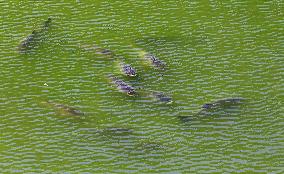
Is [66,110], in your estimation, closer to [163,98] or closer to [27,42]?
[163,98]

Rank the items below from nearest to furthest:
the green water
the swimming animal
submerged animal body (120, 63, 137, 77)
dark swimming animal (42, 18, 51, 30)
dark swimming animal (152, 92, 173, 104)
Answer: the green water < dark swimming animal (152, 92, 173, 104) < submerged animal body (120, 63, 137, 77) < the swimming animal < dark swimming animal (42, 18, 51, 30)

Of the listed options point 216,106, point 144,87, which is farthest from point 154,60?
point 216,106

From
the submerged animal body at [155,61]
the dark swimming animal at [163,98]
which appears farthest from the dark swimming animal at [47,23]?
the dark swimming animal at [163,98]

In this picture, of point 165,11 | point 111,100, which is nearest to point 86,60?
point 111,100

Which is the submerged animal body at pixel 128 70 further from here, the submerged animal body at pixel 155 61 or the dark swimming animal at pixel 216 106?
the dark swimming animal at pixel 216 106

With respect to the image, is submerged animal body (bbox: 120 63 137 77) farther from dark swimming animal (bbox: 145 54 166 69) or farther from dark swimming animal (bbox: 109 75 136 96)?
dark swimming animal (bbox: 145 54 166 69)

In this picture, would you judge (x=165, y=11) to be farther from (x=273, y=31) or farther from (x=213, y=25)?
(x=273, y=31)

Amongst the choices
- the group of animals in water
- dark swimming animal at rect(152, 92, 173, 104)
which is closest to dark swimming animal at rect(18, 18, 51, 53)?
the group of animals in water
